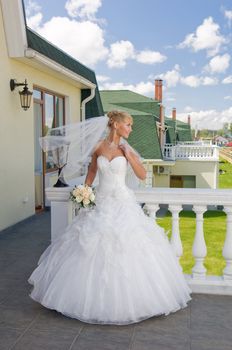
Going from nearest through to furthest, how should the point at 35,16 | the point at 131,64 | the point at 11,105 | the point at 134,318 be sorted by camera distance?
the point at 134,318 < the point at 11,105 < the point at 35,16 < the point at 131,64

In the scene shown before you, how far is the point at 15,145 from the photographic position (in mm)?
7051

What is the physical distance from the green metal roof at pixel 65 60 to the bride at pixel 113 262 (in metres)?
4.38

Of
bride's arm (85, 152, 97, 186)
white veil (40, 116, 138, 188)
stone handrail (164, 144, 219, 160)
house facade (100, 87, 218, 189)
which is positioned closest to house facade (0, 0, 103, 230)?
white veil (40, 116, 138, 188)

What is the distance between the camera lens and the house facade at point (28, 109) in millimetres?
6523

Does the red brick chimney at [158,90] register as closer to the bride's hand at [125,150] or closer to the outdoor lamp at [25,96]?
the outdoor lamp at [25,96]

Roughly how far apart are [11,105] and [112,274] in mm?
4760

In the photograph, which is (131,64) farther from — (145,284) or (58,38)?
(145,284)

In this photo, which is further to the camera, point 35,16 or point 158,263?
point 35,16

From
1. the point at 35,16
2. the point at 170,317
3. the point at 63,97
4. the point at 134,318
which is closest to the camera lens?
the point at 134,318

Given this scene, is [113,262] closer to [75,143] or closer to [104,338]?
[104,338]

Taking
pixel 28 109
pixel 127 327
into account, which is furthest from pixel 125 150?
pixel 28 109

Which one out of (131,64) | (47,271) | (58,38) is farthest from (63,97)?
(131,64)

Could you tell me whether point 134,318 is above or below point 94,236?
below

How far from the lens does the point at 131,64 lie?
21.2 meters
